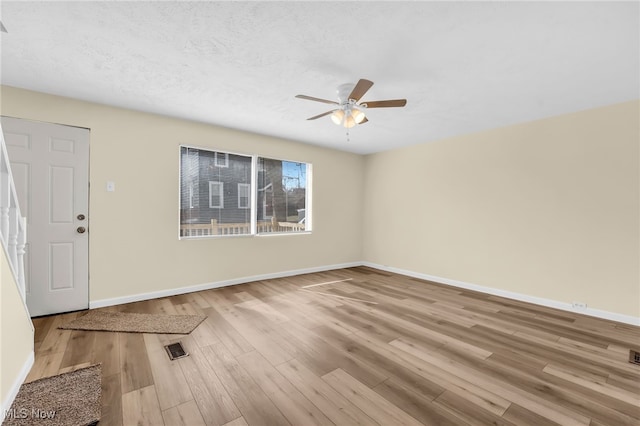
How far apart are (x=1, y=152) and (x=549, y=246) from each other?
5.73 meters

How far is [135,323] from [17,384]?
1106 millimetres

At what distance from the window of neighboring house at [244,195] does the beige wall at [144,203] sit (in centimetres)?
57

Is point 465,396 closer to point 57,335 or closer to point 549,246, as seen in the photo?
point 549,246

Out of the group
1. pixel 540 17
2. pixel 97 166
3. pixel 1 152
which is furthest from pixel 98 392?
pixel 540 17

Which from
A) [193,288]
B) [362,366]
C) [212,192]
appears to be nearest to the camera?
[362,366]

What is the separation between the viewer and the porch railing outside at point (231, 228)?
410cm

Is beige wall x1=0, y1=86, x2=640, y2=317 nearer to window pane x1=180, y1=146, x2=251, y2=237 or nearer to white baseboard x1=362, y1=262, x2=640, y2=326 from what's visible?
white baseboard x1=362, y1=262, x2=640, y2=326

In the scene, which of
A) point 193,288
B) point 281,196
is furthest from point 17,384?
point 281,196

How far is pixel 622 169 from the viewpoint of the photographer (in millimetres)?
3131

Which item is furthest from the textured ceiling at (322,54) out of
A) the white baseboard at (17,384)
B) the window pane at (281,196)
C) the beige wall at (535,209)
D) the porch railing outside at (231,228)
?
the white baseboard at (17,384)

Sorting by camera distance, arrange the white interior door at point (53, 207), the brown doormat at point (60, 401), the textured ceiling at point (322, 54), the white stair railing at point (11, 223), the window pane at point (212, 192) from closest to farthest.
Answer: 1. the brown doormat at point (60, 401)
2. the textured ceiling at point (322, 54)
3. the white stair railing at point (11, 223)
4. the white interior door at point (53, 207)
5. the window pane at point (212, 192)

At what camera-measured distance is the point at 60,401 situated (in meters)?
1.68

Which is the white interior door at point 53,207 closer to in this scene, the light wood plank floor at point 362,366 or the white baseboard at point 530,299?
the light wood plank floor at point 362,366

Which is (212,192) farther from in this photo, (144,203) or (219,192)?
(144,203)
